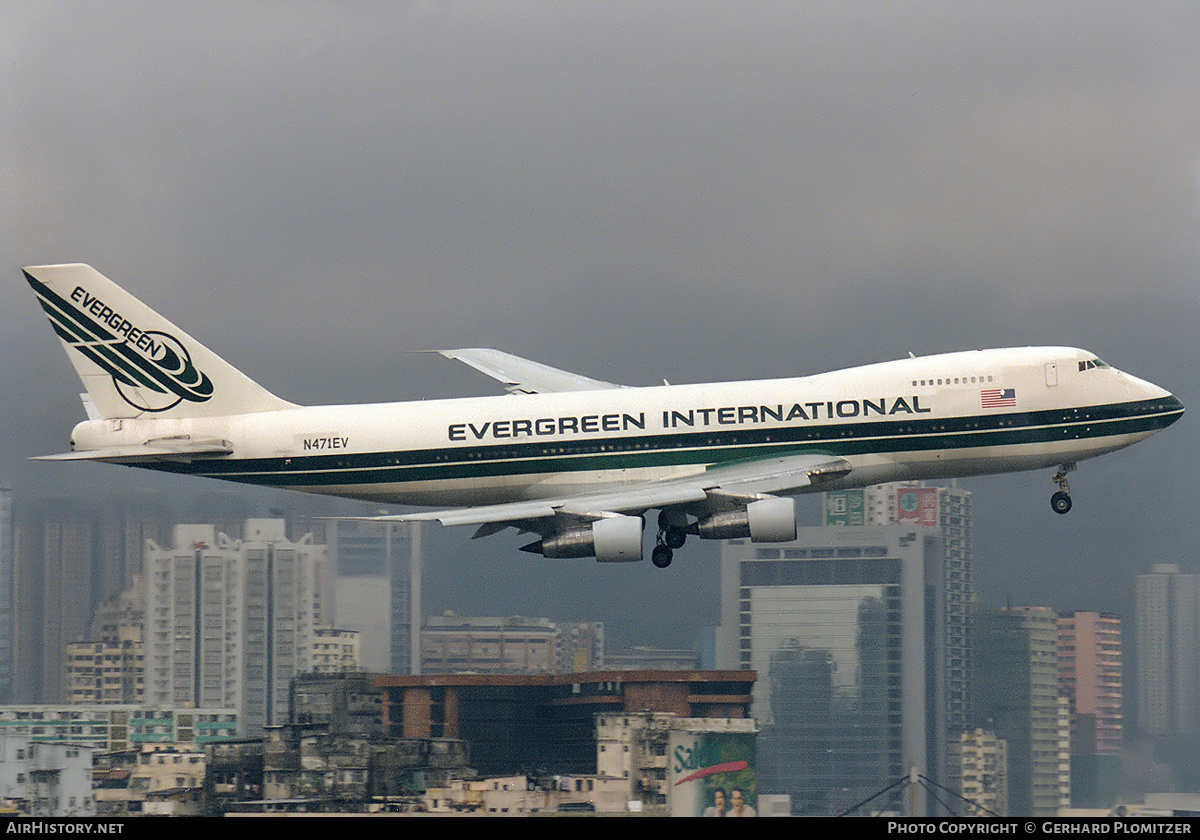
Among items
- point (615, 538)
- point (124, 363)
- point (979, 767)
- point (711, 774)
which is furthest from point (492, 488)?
point (979, 767)

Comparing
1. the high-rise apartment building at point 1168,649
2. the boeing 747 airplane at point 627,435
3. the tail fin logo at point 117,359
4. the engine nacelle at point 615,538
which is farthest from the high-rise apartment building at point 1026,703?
the tail fin logo at point 117,359

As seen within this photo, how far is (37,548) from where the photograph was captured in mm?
111000

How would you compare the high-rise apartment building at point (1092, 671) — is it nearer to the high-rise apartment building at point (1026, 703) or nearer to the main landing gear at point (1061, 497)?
the high-rise apartment building at point (1026, 703)

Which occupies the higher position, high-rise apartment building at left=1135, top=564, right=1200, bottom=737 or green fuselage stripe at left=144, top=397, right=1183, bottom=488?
green fuselage stripe at left=144, top=397, right=1183, bottom=488

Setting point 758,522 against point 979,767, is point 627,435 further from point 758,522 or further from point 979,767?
point 979,767

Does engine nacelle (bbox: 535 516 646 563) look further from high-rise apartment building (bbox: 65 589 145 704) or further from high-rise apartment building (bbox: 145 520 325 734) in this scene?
high-rise apartment building (bbox: 65 589 145 704)

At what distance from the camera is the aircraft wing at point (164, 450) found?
191 ft

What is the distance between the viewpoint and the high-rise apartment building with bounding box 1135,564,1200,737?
478 ft

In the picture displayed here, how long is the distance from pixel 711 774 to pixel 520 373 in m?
67.9

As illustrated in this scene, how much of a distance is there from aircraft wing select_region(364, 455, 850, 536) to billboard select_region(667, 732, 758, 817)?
69.1 metres

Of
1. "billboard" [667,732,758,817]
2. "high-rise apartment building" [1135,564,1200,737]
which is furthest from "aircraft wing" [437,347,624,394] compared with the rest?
"high-rise apartment building" [1135,564,1200,737]

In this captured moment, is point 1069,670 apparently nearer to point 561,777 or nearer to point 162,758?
point 561,777
